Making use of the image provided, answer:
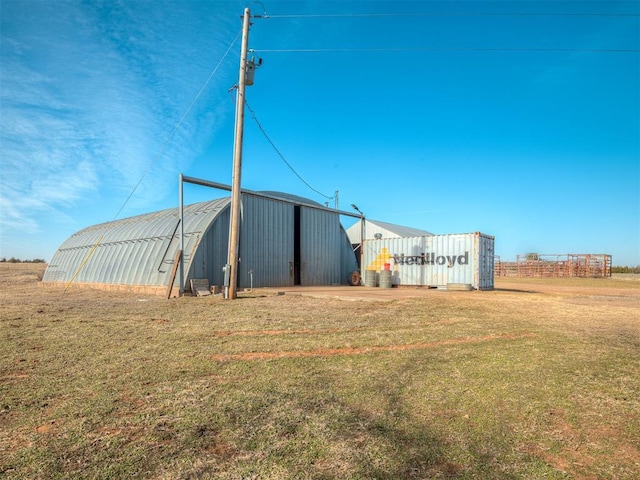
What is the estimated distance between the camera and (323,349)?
7363 millimetres

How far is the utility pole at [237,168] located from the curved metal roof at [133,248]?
451 centimetres

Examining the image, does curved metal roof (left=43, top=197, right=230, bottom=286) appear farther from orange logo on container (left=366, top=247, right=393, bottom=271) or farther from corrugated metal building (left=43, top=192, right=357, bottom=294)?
orange logo on container (left=366, top=247, right=393, bottom=271)

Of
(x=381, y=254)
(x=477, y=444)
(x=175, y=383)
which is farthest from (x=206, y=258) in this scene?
(x=477, y=444)

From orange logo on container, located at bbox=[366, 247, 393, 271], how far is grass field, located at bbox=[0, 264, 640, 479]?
18.8m

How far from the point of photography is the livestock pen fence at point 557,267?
49.9 meters

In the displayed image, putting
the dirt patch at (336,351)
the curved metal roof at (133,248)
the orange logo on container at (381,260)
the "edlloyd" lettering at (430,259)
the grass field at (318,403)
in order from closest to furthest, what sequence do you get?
the grass field at (318,403) → the dirt patch at (336,351) → the curved metal roof at (133,248) → the "edlloyd" lettering at (430,259) → the orange logo on container at (381,260)

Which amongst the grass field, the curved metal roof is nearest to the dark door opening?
the curved metal roof

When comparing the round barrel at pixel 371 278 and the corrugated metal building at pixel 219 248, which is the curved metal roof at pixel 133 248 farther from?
the round barrel at pixel 371 278

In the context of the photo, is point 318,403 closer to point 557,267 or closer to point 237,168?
point 237,168

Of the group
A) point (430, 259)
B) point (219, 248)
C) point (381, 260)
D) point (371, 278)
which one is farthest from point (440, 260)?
point (219, 248)

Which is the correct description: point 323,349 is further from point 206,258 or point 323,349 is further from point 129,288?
point 129,288

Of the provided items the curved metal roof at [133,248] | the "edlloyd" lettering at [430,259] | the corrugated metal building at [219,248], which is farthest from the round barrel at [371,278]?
the curved metal roof at [133,248]

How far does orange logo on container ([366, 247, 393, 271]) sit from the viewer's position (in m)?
28.3

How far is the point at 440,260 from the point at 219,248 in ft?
46.5
